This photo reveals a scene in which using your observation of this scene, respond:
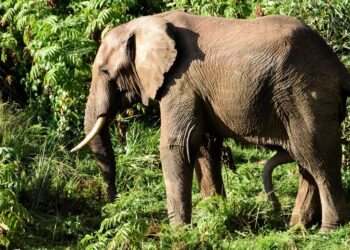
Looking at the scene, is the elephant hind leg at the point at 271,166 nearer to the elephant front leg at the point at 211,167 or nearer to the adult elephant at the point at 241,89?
the adult elephant at the point at 241,89

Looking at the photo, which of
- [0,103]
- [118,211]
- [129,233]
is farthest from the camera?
[0,103]

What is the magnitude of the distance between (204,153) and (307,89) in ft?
5.68

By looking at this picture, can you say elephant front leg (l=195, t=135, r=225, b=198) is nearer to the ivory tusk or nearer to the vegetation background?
the vegetation background

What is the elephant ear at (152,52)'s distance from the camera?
8.39 m

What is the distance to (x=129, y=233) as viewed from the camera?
25.3 ft

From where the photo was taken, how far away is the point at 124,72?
8.95m

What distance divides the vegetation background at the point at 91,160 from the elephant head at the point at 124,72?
2.25ft

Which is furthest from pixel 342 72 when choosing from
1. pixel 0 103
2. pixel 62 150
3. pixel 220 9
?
pixel 0 103

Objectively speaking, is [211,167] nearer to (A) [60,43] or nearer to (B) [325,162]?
(B) [325,162]

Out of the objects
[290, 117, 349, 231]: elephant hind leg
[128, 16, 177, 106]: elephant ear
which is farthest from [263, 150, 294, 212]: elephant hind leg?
[128, 16, 177, 106]: elephant ear

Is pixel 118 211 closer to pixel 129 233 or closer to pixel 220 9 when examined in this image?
pixel 129 233

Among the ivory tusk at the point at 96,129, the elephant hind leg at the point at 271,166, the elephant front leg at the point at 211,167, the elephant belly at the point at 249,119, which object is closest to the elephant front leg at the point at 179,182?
the elephant belly at the point at 249,119

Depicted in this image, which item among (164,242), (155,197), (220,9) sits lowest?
(155,197)

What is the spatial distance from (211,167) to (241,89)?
1419mm
